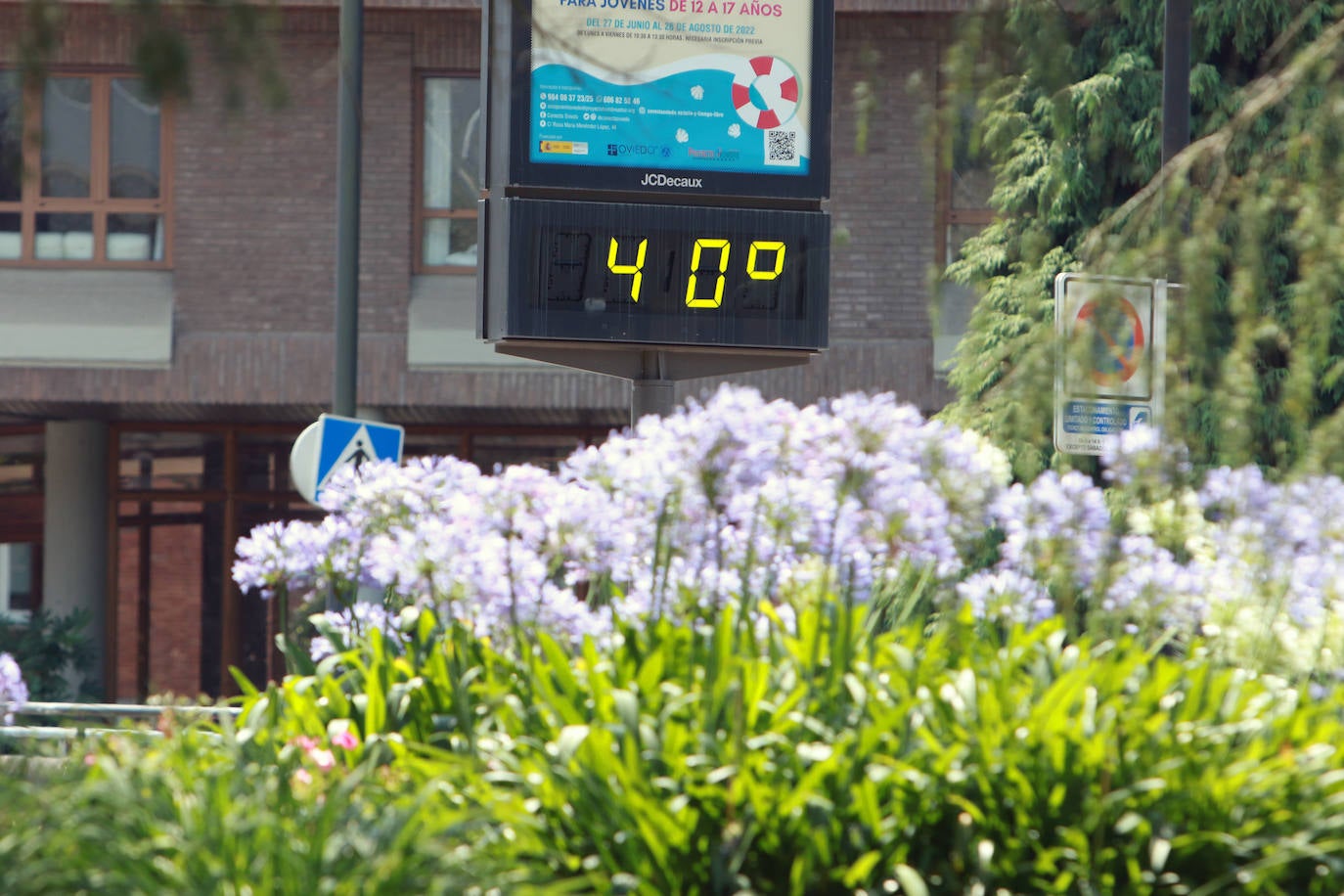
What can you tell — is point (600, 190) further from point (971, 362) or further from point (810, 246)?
point (971, 362)

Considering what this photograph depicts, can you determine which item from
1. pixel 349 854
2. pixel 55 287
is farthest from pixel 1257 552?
pixel 55 287

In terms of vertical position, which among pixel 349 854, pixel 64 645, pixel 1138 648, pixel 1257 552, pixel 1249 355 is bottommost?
pixel 64 645

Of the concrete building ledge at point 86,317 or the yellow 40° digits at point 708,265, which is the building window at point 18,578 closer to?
the concrete building ledge at point 86,317

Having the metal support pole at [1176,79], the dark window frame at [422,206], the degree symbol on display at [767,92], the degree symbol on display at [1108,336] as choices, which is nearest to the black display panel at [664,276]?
the degree symbol on display at [767,92]

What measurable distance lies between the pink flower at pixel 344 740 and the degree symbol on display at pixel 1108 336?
2.10 metres

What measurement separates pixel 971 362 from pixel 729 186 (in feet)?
15.8

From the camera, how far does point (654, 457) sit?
4.65 meters

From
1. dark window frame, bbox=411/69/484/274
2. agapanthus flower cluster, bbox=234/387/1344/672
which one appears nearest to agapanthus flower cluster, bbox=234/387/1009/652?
agapanthus flower cluster, bbox=234/387/1344/672

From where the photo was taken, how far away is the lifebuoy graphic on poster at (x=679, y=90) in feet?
24.7

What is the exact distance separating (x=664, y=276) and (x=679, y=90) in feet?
2.81

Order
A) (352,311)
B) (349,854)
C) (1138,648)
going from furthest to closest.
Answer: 1. (352,311)
2. (1138,648)
3. (349,854)

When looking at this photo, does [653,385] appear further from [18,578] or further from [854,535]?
[18,578]

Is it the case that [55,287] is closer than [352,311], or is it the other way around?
[352,311]

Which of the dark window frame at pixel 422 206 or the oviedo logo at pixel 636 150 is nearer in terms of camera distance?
the oviedo logo at pixel 636 150
